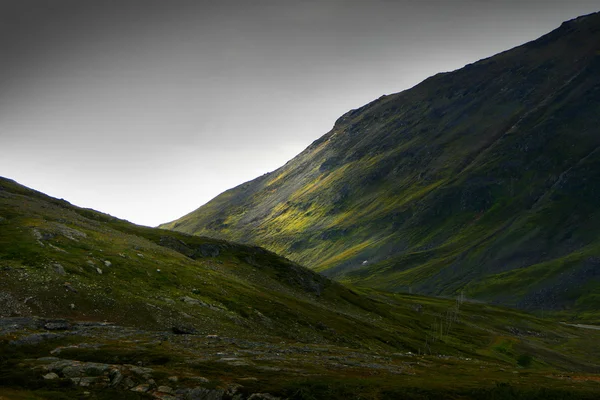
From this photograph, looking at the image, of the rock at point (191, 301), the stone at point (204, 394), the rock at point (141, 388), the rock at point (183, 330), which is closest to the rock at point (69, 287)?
the rock at point (183, 330)

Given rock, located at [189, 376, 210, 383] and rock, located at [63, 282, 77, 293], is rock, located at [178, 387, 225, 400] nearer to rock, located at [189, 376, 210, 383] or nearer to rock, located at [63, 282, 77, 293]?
rock, located at [189, 376, 210, 383]

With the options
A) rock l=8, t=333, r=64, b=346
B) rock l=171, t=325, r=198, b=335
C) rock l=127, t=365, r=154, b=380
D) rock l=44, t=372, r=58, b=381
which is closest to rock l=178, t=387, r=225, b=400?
rock l=127, t=365, r=154, b=380

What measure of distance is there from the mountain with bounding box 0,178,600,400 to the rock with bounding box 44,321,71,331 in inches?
4.4

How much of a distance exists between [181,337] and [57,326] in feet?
42.3

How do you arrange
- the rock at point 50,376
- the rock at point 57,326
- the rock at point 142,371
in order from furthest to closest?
the rock at point 57,326
the rock at point 142,371
the rock at point 50,376

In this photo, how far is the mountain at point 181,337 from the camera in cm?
3688

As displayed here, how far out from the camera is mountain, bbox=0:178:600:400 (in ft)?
121

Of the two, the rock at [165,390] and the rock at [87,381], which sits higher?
the rock at [87,381]

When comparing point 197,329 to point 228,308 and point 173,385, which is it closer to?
point 228,308

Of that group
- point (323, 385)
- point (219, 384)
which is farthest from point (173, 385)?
point (323, 385)

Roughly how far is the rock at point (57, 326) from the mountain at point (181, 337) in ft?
0.37

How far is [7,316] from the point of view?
5403 cm

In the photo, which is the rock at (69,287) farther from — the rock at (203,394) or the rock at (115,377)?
the rock at (203,394)

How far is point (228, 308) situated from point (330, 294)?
59422 mm
